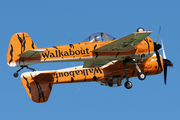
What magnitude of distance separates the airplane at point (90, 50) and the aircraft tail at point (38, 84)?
4.78m

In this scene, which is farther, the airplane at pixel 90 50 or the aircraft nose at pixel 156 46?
the aircraft nose at pixel 156 46

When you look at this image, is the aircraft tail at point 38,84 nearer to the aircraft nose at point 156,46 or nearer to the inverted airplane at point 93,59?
the inverted airplane at point 93,59

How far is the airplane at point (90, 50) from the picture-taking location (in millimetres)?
25703

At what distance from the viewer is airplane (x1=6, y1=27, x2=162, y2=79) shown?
25703 mm

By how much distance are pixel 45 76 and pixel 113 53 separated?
5711mm

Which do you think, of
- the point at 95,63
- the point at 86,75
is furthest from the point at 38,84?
the point at 95,63

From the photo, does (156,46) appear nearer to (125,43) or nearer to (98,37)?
(125,43)

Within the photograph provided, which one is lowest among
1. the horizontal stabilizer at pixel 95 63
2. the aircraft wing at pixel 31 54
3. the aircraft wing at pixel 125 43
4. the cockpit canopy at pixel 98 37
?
the aircraft wing at pixel 31 54

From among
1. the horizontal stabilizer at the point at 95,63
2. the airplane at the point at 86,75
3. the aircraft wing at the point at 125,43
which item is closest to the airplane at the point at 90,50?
the aircraft wing at the point at 125,43

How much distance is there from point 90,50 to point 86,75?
13.1ft

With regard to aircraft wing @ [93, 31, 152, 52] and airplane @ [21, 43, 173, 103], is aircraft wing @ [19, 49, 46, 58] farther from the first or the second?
airplane @ [21, 43, 173, 103]

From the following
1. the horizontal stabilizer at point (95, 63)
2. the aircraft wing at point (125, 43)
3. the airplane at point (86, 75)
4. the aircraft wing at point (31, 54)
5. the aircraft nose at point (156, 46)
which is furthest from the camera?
the horizontal stabilizer at point (95, 63)

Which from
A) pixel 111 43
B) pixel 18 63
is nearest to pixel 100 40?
pixel 111 43

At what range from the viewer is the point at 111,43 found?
27.1 m
